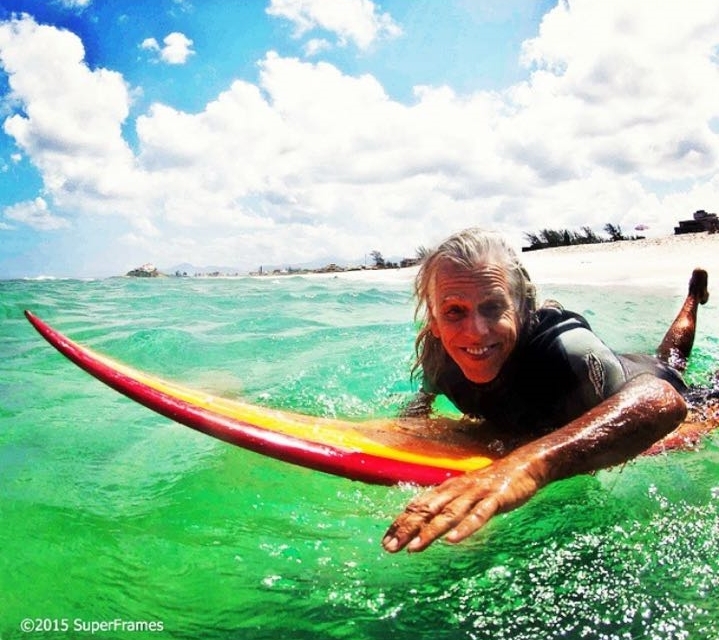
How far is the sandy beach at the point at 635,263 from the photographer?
12.2 metres

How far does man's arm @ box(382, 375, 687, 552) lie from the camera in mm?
1182

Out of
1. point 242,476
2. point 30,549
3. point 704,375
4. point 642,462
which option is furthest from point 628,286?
point 30,549

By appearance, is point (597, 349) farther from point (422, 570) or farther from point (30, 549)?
point (30, 549)

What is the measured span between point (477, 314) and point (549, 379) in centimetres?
37

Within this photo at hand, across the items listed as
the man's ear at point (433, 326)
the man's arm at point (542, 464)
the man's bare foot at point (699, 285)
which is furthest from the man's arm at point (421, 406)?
the man's bare foot at point (699, 285)

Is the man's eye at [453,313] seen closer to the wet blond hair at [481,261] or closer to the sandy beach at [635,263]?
the wet blond hair at [481,261]

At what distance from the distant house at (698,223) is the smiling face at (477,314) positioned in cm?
1915

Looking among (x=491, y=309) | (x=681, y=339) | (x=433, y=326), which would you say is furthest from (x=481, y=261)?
(x=681, y=339)

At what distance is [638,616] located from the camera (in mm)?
1584

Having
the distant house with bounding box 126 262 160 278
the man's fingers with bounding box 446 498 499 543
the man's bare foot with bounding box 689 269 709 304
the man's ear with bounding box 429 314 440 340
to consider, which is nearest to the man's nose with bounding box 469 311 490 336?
the man's ear with bounding box 429 314 440 340

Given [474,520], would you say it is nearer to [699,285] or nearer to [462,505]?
[462,505]

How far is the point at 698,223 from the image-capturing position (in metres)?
18.9

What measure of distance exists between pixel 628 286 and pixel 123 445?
10.8 m

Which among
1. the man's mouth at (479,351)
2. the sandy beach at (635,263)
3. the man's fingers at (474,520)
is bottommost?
the man's fingers at (474,520)
